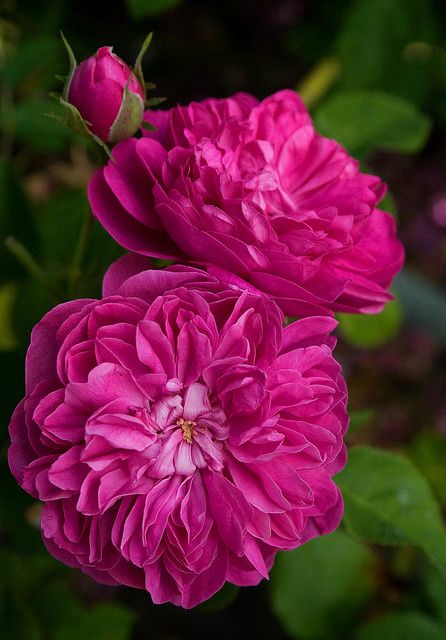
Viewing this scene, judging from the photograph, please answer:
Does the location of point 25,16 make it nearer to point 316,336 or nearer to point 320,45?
point 320,45

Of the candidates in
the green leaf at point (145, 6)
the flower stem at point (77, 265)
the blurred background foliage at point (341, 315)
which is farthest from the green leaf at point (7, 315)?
the green leaf at point (145, 6)

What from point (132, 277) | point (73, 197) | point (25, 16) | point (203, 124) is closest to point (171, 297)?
point (132, 277)

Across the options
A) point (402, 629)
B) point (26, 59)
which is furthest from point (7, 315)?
point (402, 629)

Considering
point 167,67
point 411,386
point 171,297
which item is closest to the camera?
point 171,297

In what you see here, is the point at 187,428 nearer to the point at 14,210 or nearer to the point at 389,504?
the point at 389,504

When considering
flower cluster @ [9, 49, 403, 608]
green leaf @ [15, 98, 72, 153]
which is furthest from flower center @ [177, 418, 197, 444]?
green leaf @ [15, 98, 72, 153]

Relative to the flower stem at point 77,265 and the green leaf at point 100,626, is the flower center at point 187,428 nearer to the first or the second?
the flower stem at point 77,265
